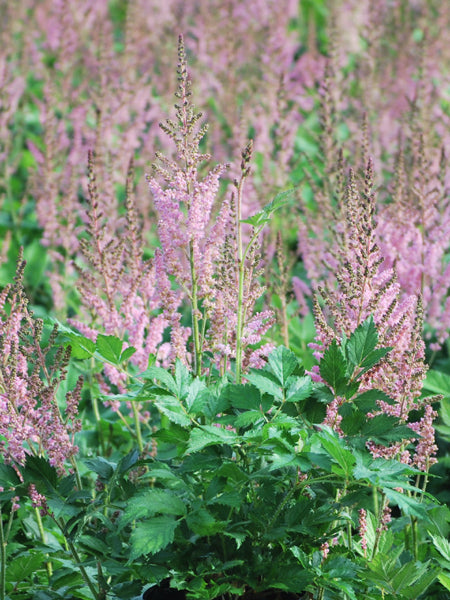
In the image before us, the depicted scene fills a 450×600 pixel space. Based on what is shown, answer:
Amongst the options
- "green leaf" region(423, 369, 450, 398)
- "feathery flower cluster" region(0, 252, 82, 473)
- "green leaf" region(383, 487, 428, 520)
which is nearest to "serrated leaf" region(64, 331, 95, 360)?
"feathery flower cluster" region(0, 252, 82, 473)

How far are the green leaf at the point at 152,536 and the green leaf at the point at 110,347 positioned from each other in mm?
460

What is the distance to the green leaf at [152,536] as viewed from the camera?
1655 mm

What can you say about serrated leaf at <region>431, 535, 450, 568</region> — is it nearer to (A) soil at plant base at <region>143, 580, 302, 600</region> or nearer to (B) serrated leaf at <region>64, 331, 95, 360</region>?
(A) soil at plant base at <region>143, 580, 302, 600</region>

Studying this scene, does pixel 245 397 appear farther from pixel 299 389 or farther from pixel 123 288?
pixel 123 288

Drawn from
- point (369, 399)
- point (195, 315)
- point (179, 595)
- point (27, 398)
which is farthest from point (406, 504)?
point (27, 398)

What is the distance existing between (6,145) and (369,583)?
14.7 feet

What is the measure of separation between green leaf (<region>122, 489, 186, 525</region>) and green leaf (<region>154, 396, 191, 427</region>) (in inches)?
6.4

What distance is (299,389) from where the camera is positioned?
1853 millimetres

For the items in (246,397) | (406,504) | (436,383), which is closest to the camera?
(406,504)

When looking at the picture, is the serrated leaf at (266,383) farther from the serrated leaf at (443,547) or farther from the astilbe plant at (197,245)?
A: the serrated leaf at (443,547)

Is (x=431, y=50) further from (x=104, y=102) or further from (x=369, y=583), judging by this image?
(x=369, y=583)

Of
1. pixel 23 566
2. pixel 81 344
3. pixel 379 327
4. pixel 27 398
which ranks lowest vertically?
pixel 23 566

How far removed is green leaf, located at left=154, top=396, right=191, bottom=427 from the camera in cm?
181

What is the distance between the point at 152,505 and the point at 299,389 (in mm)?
423
